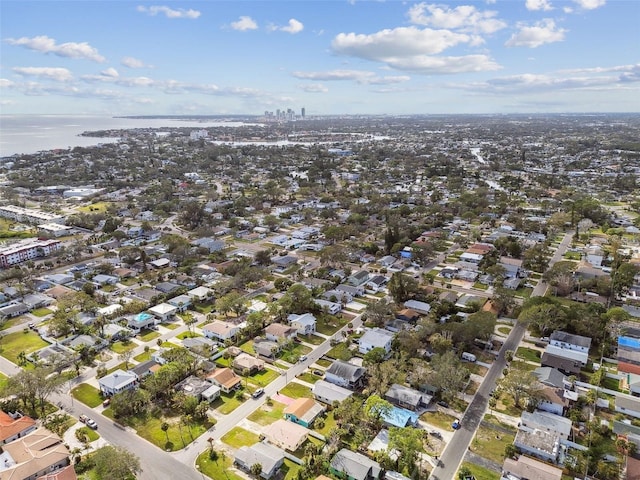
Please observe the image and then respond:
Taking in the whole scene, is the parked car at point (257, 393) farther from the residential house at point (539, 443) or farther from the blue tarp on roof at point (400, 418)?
the residential house at point (539, 443)

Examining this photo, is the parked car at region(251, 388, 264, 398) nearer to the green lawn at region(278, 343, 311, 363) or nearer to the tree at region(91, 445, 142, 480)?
the green lawn at region(278, 343, 311, 363)

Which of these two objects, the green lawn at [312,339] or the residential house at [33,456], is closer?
the residential house at [33,456]

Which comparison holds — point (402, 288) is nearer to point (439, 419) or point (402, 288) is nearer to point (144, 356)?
point (439, 419)

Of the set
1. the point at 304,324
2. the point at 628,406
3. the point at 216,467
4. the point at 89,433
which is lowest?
the point at 89,433

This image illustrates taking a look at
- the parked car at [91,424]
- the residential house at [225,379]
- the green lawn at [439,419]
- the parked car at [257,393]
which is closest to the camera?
the parked car at [91,424]

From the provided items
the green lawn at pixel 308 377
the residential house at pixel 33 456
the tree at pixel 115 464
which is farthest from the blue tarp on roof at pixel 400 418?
the residential house at pixel 33 456

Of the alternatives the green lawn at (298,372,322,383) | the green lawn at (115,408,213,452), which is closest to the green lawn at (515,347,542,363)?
the green lawn at (298,372,322,383)

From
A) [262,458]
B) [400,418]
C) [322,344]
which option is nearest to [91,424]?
[262,458]
